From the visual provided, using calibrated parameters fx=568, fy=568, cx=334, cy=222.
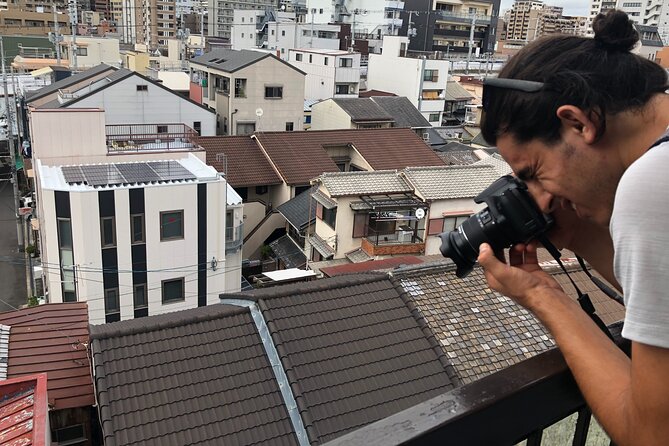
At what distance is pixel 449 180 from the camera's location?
1488cm

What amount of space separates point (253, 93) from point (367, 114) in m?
4.79

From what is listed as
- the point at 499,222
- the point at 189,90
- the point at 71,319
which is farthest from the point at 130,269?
the point at 189,90

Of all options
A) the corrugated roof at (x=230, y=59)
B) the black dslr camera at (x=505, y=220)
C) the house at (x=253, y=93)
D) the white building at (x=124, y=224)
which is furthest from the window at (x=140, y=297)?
the corrugated roof at (x=230, y=59)

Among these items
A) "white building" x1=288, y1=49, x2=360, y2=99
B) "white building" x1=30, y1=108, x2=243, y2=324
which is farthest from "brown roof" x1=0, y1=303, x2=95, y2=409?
"white building" x1=288, y1=49, x2=360, y2=99

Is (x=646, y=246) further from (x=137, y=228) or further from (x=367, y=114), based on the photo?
(x=367, y=114)

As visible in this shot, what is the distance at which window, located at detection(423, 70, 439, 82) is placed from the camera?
28.8 meters

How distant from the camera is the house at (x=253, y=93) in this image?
74.9 feet

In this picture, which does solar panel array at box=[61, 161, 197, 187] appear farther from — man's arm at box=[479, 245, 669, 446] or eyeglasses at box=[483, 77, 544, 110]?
man's arm at box=[479, 245, 669, 446]

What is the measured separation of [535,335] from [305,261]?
31.2 feet

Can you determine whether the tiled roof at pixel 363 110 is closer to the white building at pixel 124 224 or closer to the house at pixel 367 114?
the house at pixel 367 114

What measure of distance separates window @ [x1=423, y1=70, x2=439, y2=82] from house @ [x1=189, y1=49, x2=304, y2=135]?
7807 mm

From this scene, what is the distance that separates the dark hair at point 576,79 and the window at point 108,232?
10.9m

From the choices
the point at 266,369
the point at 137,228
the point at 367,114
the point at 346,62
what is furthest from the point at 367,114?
the point at 266,369

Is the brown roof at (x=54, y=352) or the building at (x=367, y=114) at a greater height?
the building at (x=367, y=114)
